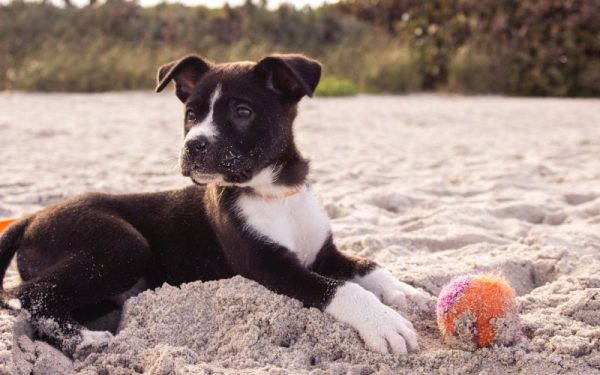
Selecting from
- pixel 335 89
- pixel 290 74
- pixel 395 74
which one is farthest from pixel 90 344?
pixel 395 74

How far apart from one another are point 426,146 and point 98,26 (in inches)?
578

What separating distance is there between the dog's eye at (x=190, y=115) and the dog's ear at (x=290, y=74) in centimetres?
39

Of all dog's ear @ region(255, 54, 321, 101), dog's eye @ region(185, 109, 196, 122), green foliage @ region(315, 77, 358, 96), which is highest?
dog's ear @ region(255, 54, 321, 101)

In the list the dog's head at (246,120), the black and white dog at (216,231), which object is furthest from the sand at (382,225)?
the dog's head at (246,120)

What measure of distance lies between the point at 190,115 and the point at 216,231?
2.00ft

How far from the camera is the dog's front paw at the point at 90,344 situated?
121 inches

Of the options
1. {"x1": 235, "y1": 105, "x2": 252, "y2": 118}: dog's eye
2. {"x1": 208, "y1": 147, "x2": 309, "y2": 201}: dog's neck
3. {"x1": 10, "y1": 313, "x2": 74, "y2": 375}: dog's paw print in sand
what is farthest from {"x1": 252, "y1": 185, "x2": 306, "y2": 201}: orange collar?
{"x1": 10, "y1": 313, "x2": 74, "y2": 375}: dog's paw print in sand

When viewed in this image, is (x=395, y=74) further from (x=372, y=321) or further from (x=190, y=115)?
(x=372, y=321)

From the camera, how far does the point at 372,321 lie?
2.98 metres

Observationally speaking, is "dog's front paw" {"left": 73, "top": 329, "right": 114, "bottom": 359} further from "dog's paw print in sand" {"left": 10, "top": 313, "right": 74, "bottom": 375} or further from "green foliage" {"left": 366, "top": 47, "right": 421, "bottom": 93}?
"green foliage" {"left": 366, "top": 47, "right": 421, "bottom": 93}

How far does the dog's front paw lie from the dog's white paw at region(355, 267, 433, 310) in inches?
51.0

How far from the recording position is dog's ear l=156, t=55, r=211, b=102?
373 centimetres

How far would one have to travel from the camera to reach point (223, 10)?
2220 cm

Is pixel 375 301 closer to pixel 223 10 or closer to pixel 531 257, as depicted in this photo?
pixel 531 257
